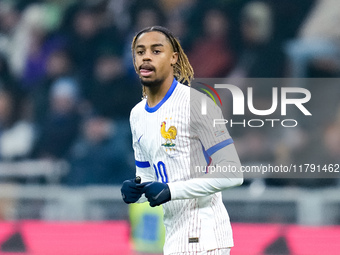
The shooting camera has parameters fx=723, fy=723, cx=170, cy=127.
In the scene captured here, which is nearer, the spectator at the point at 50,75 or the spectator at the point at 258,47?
the spectator at the point at 258,47

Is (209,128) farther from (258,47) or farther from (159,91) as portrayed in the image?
(258,47)

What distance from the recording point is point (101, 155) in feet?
25.2

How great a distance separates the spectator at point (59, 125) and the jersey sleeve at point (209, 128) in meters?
4.64

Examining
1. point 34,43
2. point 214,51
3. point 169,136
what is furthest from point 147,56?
point 34,43

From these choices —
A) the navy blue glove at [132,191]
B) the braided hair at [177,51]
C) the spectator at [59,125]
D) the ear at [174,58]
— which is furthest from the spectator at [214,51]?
the navy blue glove at [132,191]

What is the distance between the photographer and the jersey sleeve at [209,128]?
11.2 feet

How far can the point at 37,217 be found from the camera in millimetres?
7086

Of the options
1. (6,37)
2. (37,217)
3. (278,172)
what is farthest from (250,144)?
(6,37)

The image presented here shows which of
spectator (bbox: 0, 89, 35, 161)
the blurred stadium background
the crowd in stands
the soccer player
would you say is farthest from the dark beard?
spectator (bbox: 0, 89, 35, 161)

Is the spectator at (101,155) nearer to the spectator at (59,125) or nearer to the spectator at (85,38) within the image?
the spectator at (59,125)

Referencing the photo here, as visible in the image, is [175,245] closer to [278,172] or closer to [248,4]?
[278,172]

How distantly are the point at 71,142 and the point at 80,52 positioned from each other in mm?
1286

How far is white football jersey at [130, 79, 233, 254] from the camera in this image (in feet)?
11.3

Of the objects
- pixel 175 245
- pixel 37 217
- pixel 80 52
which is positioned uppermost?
pixel 80 52
